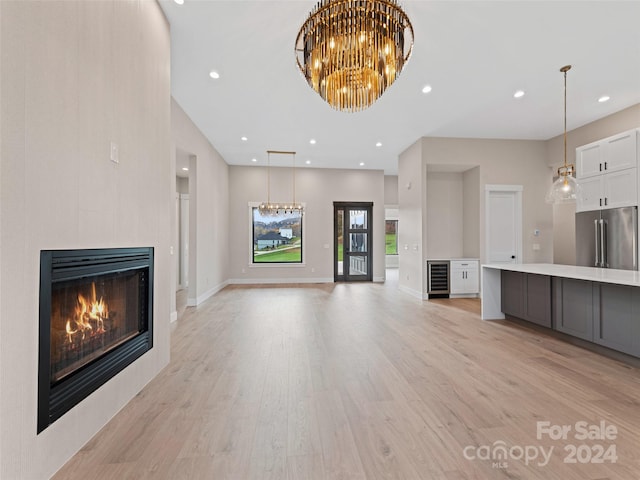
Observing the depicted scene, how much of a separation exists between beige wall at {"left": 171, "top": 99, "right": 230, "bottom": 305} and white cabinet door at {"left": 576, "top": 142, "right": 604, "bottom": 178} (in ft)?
22.1

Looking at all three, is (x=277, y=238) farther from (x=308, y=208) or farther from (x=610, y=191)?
(x=610, y=191)

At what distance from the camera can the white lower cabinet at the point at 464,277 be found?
6.51 metres

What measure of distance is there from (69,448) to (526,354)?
3899 mm

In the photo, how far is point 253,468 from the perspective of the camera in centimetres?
157

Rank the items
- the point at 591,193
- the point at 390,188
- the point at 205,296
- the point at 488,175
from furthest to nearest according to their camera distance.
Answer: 1. the point at 390,188
2. the point at 488,175
3. the point at 205,296
4. the point at 591,193

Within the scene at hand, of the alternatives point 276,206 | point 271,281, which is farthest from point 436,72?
point 271,281

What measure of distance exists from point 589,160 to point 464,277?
9.75 ft

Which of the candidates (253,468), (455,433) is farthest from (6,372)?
(455,433)

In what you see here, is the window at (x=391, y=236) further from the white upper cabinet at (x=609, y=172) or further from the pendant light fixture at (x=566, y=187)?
the pendant light fixture at (x=566, y=187)

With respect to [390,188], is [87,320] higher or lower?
lower

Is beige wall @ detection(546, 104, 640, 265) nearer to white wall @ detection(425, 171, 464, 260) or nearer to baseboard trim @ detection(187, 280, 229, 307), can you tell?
white wall @ detection(425, 171, 464, 260)

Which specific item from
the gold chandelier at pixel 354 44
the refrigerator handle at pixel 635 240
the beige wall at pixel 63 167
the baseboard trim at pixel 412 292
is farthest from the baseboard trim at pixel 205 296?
the refrigerator handle at pixel 635 240

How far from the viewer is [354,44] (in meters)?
2.11

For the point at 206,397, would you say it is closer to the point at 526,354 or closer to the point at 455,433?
the point at 455,433
